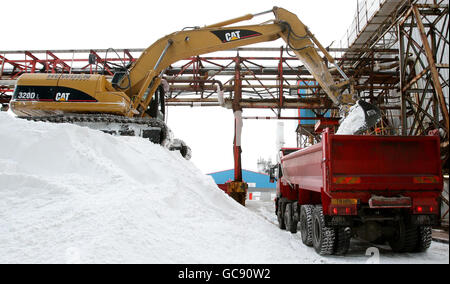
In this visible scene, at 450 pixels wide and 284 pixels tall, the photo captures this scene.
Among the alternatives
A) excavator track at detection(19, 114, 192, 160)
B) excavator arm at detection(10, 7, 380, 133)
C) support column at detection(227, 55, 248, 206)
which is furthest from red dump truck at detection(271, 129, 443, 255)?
support column at detection(227, 55, 248, 206)

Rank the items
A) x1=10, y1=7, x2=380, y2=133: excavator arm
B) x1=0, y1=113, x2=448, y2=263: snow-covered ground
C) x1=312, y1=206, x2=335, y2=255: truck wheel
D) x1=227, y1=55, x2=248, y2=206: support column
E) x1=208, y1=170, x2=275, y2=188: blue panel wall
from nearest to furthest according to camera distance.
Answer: x1=0, y1=113, x2=448, y2=263: snow-covered ground, x1=312, y1=206, x2=335, y2=255: truck wheel, x1=10, y1=7, x2=380, y2=133: excavator arm, x1=227, y1=55, x2=248, y2=206: support column, x1=208, y1=170, x2=275, y2=188: blue panel wall

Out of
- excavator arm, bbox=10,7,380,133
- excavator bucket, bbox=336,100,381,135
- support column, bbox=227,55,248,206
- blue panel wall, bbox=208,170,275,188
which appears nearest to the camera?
excavator bucket, bbox=336,100,381,135

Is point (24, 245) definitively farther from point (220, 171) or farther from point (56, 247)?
point (220, 171)

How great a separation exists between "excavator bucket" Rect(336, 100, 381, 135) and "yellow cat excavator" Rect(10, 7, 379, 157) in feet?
4.01

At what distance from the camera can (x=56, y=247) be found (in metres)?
3.15

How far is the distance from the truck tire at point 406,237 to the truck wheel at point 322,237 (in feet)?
4.07

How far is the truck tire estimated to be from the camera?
4863mm

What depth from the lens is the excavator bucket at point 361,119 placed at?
5789 mm

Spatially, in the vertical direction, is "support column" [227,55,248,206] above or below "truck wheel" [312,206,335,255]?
above

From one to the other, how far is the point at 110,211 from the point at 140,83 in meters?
5.39

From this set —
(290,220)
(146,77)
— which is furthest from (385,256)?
(146,77)

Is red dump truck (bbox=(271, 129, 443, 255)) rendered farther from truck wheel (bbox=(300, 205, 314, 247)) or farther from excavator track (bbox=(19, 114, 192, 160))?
excavator track (bbox=(19, 114, 192, 160))

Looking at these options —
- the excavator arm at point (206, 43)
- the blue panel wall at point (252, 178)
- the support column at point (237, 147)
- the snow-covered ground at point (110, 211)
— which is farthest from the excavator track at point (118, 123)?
the blue panel wall at point (252, 178)
